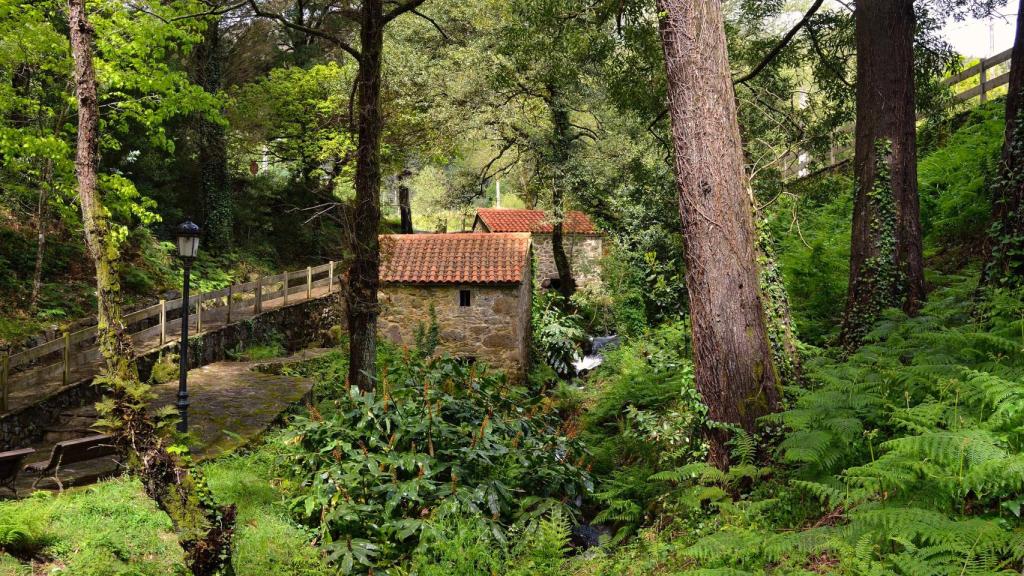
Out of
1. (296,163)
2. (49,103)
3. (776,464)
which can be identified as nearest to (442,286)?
(49,103)

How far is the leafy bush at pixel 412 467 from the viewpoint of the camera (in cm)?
544

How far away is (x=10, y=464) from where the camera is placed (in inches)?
272

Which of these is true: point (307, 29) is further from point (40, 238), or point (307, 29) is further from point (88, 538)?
point (40, 238)

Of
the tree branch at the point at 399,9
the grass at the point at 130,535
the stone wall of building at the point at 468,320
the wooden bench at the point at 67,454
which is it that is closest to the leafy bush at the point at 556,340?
the stone wall of building at the point at 468,320

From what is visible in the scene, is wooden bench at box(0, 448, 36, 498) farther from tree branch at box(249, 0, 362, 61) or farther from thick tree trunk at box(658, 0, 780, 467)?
thick tree trunk at box(658, 0, 780, 467)

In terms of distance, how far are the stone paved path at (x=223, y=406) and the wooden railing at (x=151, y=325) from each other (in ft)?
2.87

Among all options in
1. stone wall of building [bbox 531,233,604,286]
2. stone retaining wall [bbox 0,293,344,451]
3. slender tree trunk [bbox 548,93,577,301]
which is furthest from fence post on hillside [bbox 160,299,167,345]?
stone wall of building [bbox 531,233,604,286]

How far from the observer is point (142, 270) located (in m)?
17.5

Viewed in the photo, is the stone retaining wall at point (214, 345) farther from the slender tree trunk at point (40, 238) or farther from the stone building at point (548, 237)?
the stone building at point (548, 237)

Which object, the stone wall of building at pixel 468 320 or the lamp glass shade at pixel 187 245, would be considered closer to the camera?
the lamp glass shade at pixel 187 245

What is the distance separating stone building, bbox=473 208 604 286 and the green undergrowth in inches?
796

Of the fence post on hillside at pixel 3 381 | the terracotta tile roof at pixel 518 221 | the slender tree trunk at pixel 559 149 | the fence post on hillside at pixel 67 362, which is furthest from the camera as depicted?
the terracotta tile roof at pixel 518 221

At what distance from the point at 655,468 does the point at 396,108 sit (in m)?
15.5

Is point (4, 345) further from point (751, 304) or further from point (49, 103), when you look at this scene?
point (751, 304)
